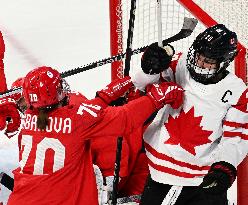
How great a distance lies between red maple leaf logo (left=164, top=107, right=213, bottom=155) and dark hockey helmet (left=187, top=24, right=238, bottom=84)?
153 mm

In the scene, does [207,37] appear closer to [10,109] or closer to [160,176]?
[160,176]

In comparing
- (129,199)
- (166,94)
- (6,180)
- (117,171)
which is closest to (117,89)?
(166,94)

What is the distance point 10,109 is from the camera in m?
2.67

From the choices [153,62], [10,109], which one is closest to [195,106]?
[153,62]

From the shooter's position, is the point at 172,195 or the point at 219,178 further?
the point at 172,195

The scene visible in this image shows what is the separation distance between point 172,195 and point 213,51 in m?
0.58

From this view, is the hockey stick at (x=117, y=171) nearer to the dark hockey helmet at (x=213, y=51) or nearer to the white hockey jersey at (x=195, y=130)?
the white hockey jersey at (x=195, y=130)

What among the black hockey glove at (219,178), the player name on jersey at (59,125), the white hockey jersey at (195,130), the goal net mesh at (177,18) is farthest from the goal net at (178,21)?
the player name on jersey at (59,125)

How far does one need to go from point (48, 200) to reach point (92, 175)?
20 centimetres

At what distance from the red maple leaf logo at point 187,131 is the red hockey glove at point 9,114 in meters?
0.77

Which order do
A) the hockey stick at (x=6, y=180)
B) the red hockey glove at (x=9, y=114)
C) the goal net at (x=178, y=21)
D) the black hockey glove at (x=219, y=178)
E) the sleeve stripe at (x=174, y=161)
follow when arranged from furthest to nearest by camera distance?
1. the hockey stick at (x=6, y=180)
2. the red hockey glove at (x=9, y=114)
3. the goal net at (x=178, y=21)
4. the sleeve stripe at (x=174, y=161)
5. the black hockey glove at (x=219, y=178)

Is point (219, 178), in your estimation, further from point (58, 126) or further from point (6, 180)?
point (6, 180)

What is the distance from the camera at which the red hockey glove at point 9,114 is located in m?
2.66

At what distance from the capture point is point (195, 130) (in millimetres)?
2168
